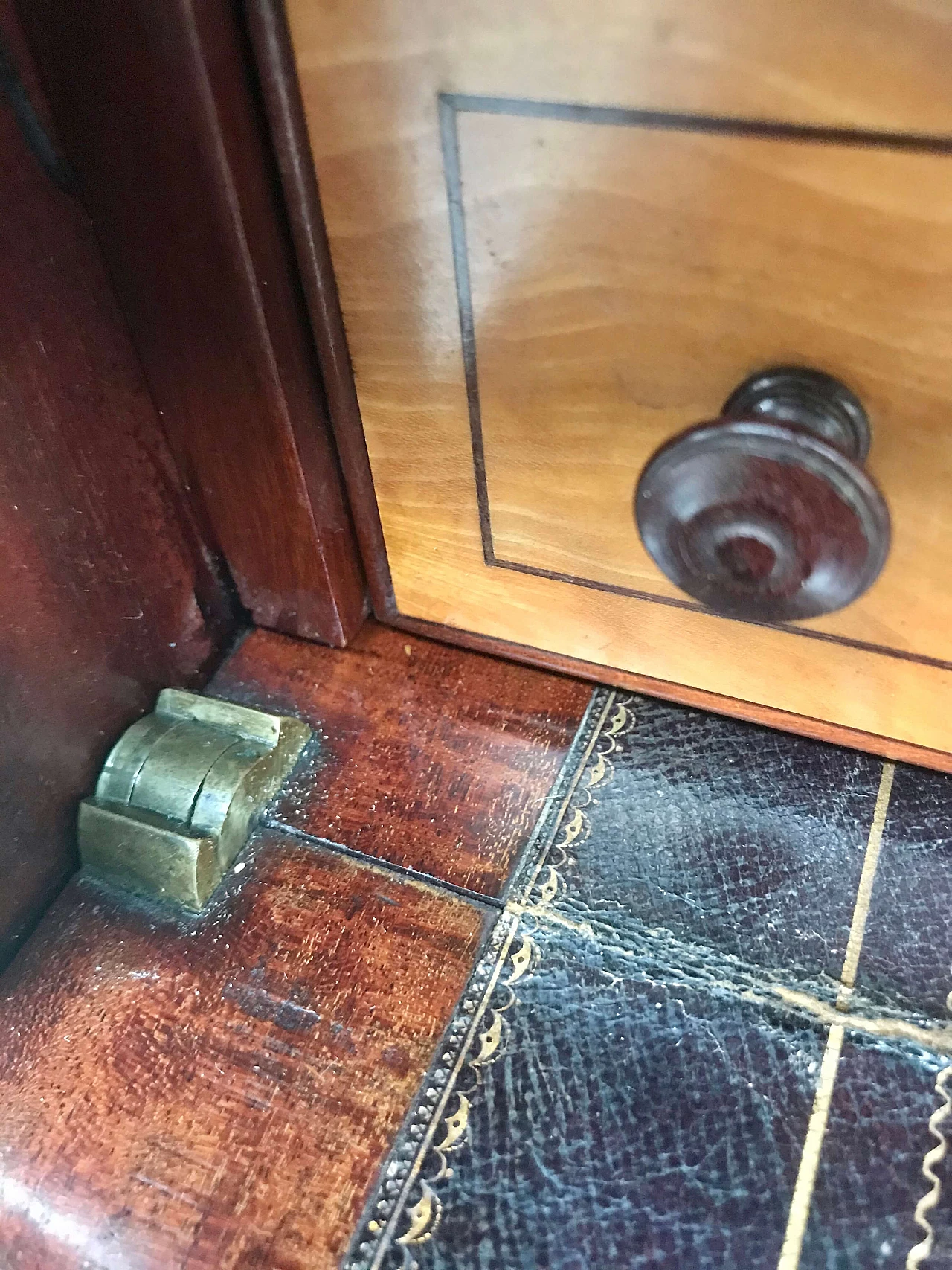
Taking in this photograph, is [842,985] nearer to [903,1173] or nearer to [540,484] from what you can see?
[903,1173]

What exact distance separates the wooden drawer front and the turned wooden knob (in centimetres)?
2

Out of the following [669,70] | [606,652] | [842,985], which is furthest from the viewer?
[606,652]

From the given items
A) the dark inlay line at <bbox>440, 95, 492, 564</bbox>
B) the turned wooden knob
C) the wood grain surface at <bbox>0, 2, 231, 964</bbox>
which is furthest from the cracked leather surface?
the wood grain surface at <bbox>0, 2, 231, 964</bbox>

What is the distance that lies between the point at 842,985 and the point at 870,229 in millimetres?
346

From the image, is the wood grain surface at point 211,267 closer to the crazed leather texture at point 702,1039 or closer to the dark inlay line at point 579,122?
the dark inlay line at point 579,122

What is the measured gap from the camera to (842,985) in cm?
47

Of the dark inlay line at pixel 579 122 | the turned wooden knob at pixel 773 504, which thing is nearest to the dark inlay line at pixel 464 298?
the dark inlay line at pixel 579 122

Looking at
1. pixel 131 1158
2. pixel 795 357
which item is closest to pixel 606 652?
pixel 795 357

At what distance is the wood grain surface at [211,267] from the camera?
0.41m

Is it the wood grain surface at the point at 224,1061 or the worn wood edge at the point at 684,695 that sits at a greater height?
the worn wood edge at the point at 684,695

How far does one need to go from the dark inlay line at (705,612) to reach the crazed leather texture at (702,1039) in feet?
0.27

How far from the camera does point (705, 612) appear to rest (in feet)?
1.81

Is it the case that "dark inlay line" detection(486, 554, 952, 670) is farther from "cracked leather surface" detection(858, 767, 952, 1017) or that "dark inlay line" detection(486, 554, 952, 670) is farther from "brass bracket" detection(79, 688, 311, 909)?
"brass bracket" detection(79, 688, 311, 909)

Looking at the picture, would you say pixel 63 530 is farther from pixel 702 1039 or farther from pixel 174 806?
pixel 702 1039
